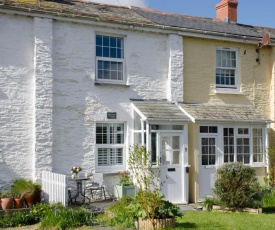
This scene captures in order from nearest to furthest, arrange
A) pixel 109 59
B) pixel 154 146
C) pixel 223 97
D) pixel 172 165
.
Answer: pixel 154 146
pixel 172 165
pixel 109 59
pixel 223 97

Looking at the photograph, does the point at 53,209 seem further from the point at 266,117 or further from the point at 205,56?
the point at 266,117

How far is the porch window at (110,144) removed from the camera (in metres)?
14.9

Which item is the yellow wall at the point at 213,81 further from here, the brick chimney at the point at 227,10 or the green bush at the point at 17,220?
the green bush at the point at 17,220

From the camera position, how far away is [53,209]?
11.5m

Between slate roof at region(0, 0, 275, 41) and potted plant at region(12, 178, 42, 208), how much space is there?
5540 millimetres

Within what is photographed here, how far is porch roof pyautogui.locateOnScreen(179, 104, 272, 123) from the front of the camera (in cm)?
1556

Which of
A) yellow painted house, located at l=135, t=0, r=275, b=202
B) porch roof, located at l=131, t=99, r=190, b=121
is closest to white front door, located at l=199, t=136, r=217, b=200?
yellow painted house, located at l=135, t=0, r=275, b=202

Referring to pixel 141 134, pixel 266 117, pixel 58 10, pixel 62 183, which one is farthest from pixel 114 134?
pixel 266 117

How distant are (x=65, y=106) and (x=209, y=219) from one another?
20.0ft

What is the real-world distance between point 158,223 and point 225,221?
90.5 inches

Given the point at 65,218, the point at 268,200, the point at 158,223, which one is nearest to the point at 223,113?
the point at 268,200

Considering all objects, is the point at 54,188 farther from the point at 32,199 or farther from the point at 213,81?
the point at 213,81

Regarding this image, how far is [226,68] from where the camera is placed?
57.0 ft

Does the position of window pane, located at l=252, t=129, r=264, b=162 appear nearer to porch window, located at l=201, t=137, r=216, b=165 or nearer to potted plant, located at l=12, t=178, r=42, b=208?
porch window, located at l=201, t=137, r=216, b=165
